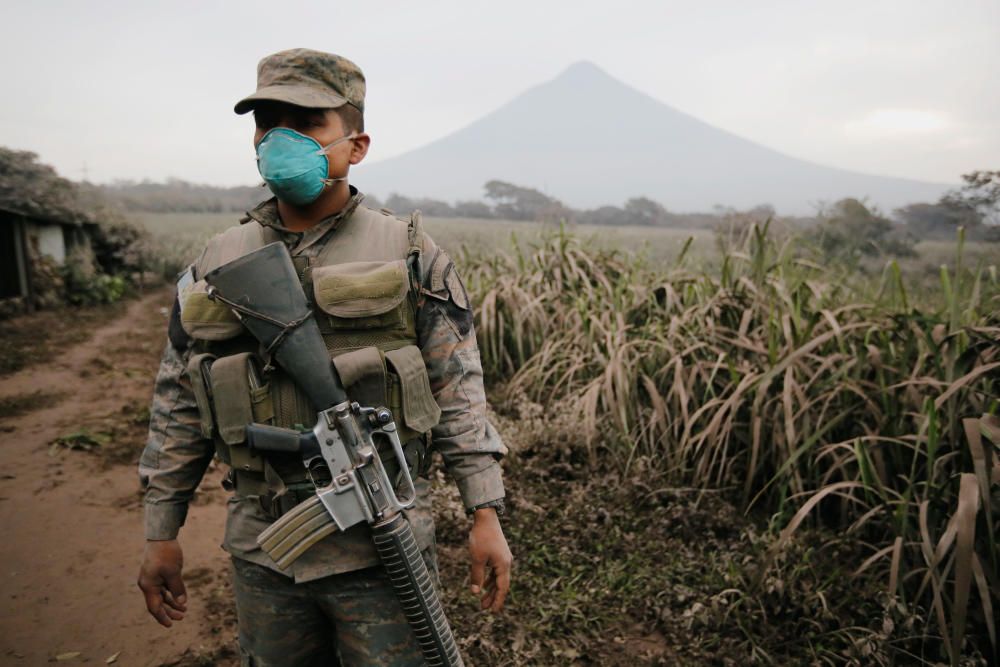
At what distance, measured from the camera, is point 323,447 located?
45.0 inches

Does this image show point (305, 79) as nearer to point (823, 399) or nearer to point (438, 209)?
point (823, 399)

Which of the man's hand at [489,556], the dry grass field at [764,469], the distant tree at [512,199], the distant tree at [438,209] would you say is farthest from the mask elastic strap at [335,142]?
the distant tree at [438,209]

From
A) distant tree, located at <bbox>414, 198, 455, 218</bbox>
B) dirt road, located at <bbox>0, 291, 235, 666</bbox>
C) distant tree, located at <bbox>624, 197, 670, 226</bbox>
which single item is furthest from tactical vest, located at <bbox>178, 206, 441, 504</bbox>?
distant tree, located at <bbox>414, 198, 455, 218</bbox>

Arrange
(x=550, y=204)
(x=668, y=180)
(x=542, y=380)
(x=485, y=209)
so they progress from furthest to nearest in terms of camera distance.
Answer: (x=668, y=180)
(x=485, y=209)
(x=550, y=204)
(x=542, y=380)

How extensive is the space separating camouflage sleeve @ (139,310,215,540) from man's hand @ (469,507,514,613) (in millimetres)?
606

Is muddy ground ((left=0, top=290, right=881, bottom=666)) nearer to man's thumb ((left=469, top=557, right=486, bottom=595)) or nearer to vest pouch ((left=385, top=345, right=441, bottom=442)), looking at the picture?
man's thumb ((left=469, top=557, right=486, bottom=595))

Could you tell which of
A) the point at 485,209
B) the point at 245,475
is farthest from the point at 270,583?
the point at 485,209

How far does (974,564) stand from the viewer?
1.80 metres

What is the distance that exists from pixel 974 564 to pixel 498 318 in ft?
10.2

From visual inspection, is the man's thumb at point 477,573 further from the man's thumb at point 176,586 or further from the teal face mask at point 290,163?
the teal face mask at point 290,163

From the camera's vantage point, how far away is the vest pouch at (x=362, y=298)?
3.85 feet

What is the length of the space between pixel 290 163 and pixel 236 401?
0.46 meters

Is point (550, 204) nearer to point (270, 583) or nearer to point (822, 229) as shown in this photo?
point (822, 229)

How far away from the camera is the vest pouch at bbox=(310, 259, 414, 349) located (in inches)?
46.3
